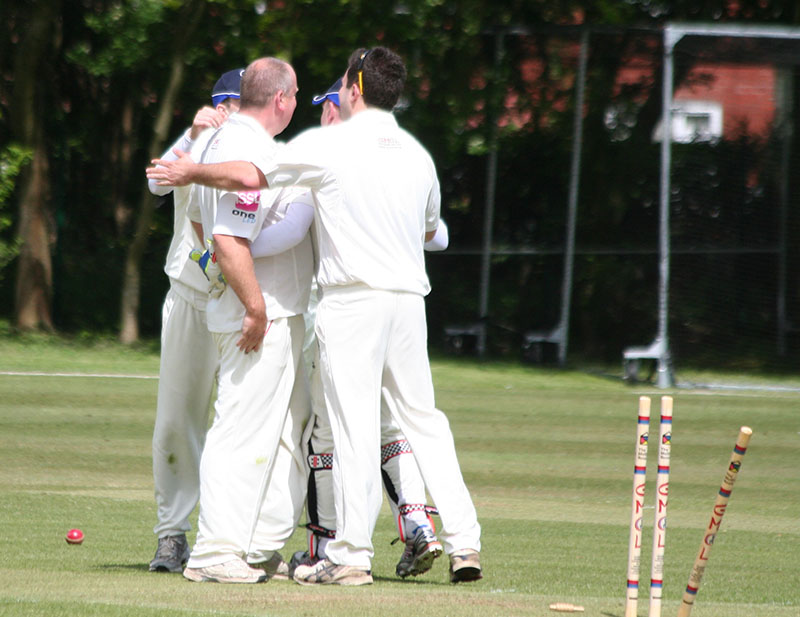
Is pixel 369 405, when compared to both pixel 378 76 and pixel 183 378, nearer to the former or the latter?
pixel 183 378

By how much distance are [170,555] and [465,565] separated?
1295mm

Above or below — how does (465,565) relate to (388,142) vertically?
below

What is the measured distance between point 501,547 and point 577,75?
13504 millimetres

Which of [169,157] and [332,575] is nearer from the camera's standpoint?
[332,575]

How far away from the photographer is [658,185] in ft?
61.4

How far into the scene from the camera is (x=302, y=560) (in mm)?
5539

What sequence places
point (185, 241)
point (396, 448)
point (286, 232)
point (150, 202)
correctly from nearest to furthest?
point (286, 232), point (396, 448), point (185, 241), point (150, 202)

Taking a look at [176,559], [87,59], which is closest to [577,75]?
[87,59]

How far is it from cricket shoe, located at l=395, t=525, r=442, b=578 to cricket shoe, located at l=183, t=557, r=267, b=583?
644 millimetres

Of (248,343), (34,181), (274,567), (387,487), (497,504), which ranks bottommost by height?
(497,504)

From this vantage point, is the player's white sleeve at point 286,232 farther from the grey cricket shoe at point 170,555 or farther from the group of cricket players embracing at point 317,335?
the grey cricket shoe at point 170,555

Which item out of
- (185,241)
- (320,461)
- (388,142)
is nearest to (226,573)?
(320,461)

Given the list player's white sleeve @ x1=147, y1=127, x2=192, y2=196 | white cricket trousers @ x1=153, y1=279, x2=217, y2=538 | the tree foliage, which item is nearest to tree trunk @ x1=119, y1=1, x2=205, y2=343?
the tree foliage

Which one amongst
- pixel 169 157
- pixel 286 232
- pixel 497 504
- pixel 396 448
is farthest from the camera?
pixel 497 504
